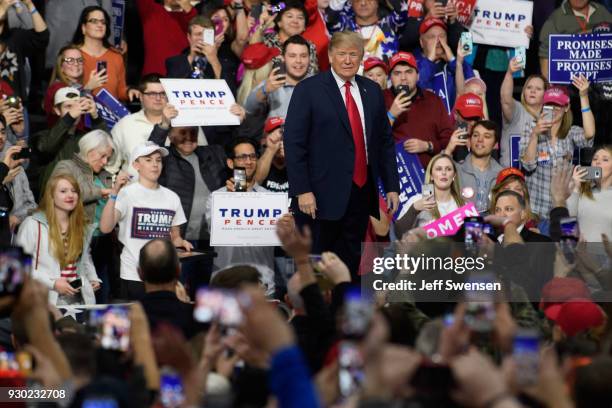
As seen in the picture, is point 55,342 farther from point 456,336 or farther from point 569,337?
point 569,337

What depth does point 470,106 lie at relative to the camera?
10.4m

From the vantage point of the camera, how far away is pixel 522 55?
1115 cm

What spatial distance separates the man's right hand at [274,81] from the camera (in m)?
9.81

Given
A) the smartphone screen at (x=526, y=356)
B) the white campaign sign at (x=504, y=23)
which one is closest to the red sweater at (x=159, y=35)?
the white campaign sign at (x=504, y=23)

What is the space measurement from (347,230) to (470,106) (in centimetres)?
284

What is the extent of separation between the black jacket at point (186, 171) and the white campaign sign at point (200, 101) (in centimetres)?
21

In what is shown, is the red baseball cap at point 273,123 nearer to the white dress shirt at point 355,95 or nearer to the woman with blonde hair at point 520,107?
the white dress shirt at point 355,95

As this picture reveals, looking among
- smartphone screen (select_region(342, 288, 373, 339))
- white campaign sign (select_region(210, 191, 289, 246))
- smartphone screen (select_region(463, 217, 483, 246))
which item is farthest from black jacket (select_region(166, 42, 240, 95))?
smartphone screen (select_region(342, 288, 373, 339))

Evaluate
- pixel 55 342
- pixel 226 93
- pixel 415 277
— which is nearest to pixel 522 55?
pixel 226 93

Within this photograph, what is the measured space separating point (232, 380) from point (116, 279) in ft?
14.4

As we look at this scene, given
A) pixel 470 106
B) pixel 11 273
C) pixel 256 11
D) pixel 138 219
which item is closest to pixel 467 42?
→ pixel 470 106

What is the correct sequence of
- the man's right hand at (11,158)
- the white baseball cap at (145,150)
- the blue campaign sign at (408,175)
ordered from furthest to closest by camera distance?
the blue campaign sign at (408,175), the white baseball cap at (145,150), the man's right hand at (11,158)

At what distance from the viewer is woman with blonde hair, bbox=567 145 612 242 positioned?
9164 mm

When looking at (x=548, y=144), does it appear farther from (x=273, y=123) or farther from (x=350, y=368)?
(x=350, y=368)
